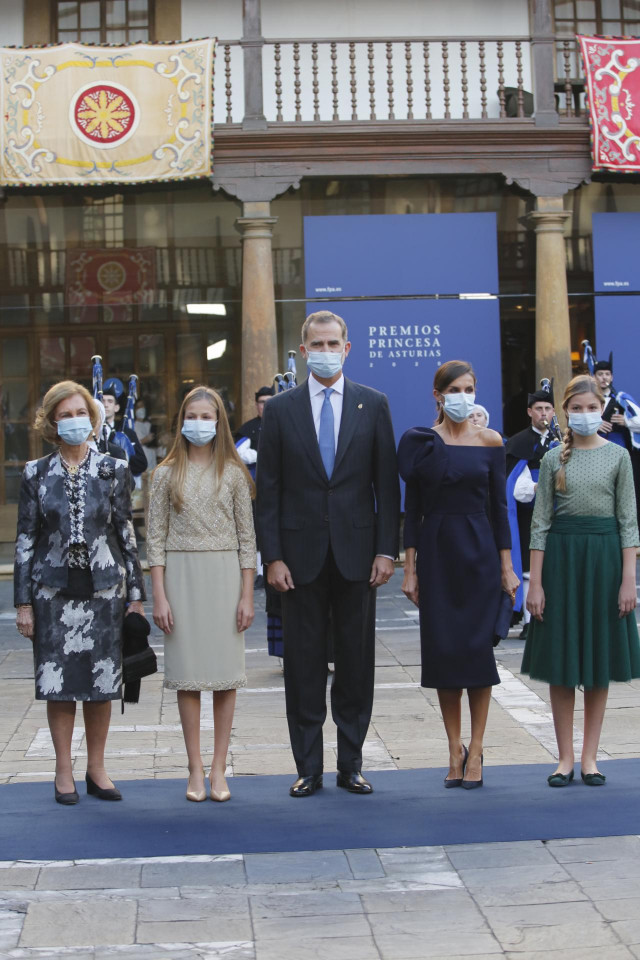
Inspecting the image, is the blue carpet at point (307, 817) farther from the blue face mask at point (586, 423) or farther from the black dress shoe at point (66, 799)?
the blue face mask at point (586, 423)

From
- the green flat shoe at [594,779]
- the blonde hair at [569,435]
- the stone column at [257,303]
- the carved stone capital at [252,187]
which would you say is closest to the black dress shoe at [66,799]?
the green flat shoe at [594,779]

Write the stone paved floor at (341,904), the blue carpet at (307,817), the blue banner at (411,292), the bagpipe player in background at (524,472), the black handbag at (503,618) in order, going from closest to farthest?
the stone paved floor at (341,904), the blue carpet at (307,817), the black handbag at (503,618), the bagpipe player in background at (524,472), the blue banner at (411,292)

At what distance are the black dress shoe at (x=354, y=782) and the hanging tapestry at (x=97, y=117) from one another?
11.4 metres

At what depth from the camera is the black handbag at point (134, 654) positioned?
20.1 ft

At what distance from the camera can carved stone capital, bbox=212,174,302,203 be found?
1689 centimetres

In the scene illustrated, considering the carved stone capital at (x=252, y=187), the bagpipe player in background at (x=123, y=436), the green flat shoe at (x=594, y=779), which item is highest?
the carved stone capital at (x=252, y=187)

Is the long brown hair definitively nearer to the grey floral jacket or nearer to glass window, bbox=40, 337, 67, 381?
the grey floral jacket

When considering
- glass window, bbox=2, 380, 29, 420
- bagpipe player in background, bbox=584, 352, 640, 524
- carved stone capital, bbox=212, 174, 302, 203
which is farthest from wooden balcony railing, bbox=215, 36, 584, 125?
bagpipe player in background, bbox=584, 352, 640, 524

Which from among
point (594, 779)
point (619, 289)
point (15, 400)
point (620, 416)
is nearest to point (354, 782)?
point (594, 779)

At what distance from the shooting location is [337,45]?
18297 millimetres

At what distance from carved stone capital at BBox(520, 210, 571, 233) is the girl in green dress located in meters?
11.3

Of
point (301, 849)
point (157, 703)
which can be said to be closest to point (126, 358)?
point (157, 703)

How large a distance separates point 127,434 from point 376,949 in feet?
30.2

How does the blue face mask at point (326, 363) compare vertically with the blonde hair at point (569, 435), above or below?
above
